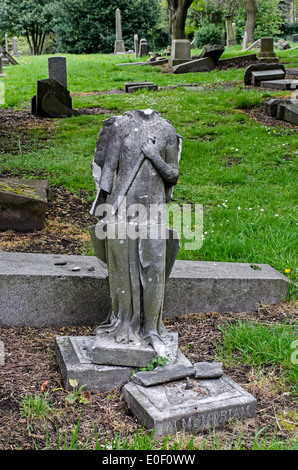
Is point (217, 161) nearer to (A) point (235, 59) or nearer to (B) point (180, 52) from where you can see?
(A) point (235, 59)

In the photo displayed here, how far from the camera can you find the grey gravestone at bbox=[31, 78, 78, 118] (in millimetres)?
11156

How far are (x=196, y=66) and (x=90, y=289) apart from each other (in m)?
16.0

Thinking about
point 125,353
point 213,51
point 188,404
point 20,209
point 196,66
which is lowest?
point 188,404

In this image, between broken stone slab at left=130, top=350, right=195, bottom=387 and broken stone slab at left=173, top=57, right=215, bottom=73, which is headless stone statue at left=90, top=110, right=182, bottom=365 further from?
broken stone slab at left=173, top=57, right=215, bottom=73

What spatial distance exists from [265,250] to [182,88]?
9707mm

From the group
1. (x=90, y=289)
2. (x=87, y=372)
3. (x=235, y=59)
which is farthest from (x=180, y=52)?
(x=87, y=372)

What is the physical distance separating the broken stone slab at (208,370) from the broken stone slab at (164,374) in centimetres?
4

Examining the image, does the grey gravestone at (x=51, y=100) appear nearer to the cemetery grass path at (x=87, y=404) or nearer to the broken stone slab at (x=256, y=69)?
the broken stone slab at (x=256, y=69)

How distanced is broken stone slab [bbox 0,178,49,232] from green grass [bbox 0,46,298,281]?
164cm

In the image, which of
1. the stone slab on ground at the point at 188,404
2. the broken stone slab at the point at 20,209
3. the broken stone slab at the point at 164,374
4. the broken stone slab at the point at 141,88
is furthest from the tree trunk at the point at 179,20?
the stone slab on ground at the point at 188,404

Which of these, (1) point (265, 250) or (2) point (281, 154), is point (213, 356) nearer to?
(1) point (265, 250)

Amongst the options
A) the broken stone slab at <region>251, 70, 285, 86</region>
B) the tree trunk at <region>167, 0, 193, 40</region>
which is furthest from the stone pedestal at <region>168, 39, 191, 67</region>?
the broken stone slab at <region>251, 70, 285, 86</region>

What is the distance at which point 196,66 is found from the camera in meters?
18.6
